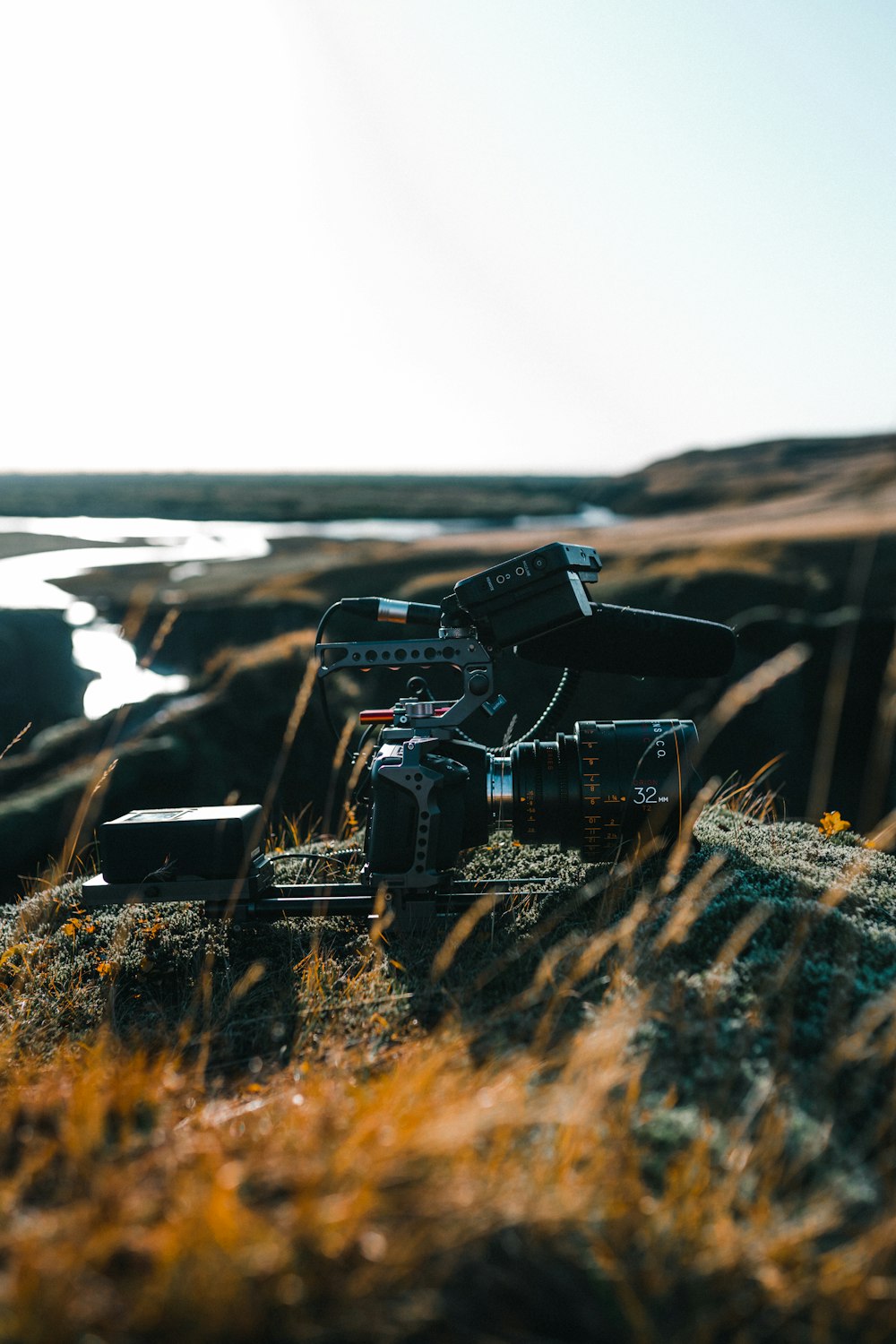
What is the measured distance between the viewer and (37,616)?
1577 cm

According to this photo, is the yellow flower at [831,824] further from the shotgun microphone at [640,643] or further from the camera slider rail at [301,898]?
the camera slider rail at [301,898]

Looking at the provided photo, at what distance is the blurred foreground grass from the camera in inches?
71.8

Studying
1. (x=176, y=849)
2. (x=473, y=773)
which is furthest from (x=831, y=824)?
(x=176, y=849)

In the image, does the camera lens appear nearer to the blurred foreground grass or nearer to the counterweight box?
the blurred foreground grass

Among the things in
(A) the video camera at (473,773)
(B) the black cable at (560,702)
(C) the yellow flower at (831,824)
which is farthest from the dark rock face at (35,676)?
(C) the yellow flower at (831,824)

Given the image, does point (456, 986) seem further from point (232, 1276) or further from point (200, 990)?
point (232, 1276)

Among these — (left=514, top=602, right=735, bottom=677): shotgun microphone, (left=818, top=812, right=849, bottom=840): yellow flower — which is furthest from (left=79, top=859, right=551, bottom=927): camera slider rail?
(left=818, top=812, right=849, bottom=840): yellow flower

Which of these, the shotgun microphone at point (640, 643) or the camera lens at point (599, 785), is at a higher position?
the shotgun microphone at point (640, 643)

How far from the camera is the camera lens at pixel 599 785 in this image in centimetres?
407

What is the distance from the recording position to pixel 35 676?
44.5 ft

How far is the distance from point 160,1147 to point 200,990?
5.67 ft

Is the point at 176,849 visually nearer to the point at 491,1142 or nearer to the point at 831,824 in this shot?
the point at 491,1142

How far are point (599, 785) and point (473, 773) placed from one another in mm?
648

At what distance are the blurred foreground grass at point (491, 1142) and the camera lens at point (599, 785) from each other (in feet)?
1.17
